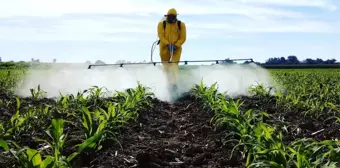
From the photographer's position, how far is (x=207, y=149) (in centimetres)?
583

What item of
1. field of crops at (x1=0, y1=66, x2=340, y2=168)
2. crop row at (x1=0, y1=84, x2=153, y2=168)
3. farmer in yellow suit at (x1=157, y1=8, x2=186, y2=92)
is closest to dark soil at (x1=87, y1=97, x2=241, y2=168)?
field of crops at (x1=0, y1=66, x2=340, y2=168)

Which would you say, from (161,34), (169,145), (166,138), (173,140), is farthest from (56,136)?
(161,34)

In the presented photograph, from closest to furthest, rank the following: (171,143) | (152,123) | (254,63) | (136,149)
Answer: (136,149), (171,143), (152,123), (254,63)

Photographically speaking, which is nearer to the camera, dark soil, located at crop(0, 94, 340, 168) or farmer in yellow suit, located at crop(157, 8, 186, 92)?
dark soil, located at crop(0, 94, 340, 168)

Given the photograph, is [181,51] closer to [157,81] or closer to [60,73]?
[157,81]

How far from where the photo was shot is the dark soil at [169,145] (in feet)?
16.7

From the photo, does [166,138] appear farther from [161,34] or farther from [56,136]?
[161,34]

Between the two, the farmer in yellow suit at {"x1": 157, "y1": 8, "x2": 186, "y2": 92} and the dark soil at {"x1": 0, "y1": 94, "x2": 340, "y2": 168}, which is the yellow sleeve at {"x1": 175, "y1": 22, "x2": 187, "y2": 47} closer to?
the farmer in yellow suit at {"x1": 157, "y1": 8, "x2": 186, "y2": 92}

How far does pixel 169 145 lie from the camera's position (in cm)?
609

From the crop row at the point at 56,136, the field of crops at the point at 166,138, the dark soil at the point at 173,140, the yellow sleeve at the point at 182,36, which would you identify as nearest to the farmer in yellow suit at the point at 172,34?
the yellow sleeve at the point at 182,36

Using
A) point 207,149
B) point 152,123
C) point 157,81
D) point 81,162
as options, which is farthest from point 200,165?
point 157,81

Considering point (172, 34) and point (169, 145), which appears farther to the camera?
point (172, 34)

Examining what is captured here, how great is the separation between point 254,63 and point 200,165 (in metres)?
9.90

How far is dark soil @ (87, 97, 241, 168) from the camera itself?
16.7 feet
